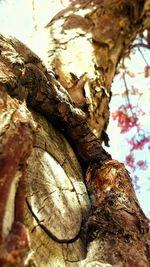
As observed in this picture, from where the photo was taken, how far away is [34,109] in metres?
1.76

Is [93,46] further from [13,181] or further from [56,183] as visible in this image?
[13,181]

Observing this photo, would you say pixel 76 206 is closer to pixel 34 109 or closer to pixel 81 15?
pixel 34 109

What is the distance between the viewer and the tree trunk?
0.96 metres

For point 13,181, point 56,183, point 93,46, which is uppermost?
point 93,46

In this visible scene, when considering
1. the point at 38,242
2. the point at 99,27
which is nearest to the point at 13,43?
the point at 38,242

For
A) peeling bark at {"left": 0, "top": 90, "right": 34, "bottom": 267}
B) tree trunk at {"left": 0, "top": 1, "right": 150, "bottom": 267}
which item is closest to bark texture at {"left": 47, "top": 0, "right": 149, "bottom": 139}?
tree trunk at {"left": 0, "top": 1, "right": 150, "bottom": 267}

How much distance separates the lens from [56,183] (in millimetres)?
1530

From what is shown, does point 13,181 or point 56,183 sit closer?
point 13,181

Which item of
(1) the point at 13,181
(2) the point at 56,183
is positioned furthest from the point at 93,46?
(1) the point at 13,181

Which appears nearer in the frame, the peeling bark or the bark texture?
the peeling bark

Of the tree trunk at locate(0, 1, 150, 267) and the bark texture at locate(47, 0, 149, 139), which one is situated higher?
the bark texture at locate(47, 0, 149, 139)

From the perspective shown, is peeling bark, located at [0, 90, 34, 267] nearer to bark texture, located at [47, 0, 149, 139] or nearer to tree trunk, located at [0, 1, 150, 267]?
tree trunk, located at [0, 1, 150, 267]

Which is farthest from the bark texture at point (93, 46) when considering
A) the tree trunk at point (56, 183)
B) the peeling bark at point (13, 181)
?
the peeling bark at point (13, 181)

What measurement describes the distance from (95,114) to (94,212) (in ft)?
3.10
